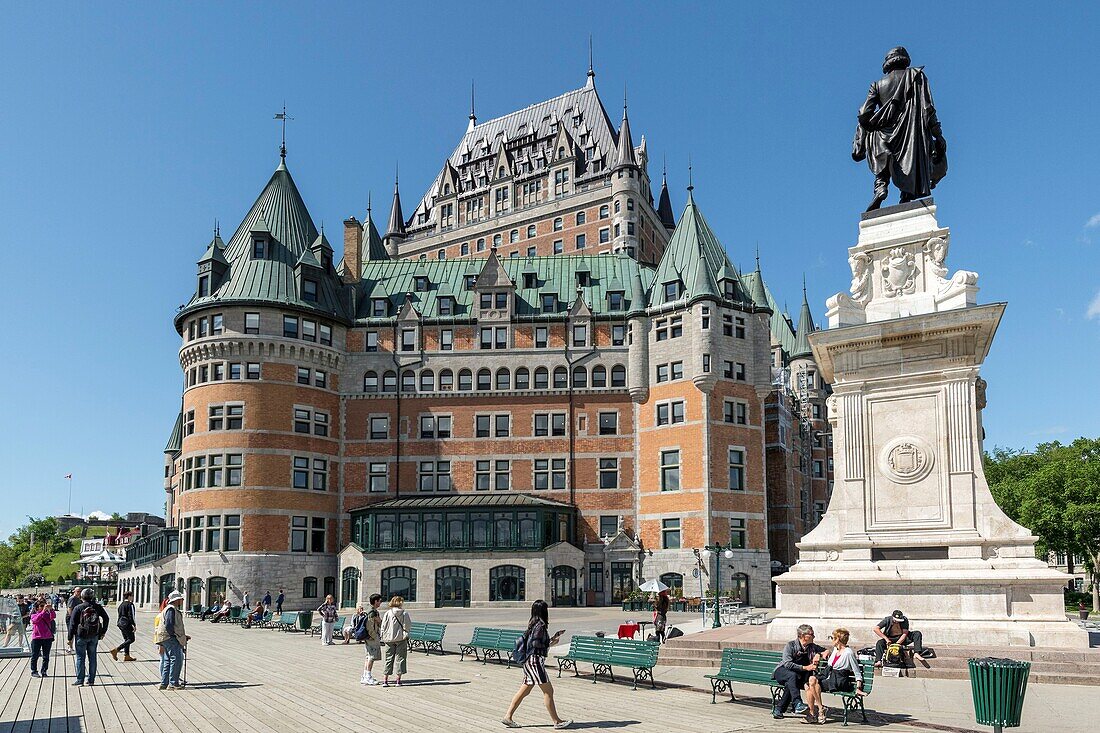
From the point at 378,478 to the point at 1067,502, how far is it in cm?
4496

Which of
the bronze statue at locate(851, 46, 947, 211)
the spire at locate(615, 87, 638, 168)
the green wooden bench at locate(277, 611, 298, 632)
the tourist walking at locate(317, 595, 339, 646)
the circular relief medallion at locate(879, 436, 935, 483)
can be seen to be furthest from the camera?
the spire at locate(615, 87, 638, 168)

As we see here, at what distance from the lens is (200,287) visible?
65.4 m

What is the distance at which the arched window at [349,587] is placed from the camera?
62188mm

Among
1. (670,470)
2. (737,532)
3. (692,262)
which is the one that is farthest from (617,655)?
(692,262)

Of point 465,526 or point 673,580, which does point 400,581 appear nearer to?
point 465,526

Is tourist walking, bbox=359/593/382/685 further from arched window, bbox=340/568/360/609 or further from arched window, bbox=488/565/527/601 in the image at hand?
arched window, bbox=340/568/360/609

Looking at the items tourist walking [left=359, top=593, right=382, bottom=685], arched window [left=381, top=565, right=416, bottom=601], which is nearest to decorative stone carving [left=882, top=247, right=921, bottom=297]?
tourist walking [left=359, top=593, right=382, bottom=685]

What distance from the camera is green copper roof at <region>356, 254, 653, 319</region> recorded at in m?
68.4

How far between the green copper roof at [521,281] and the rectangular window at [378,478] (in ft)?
35.6

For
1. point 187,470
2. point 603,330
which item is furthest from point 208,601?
point 603,330

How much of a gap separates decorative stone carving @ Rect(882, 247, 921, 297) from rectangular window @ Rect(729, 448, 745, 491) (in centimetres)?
4004

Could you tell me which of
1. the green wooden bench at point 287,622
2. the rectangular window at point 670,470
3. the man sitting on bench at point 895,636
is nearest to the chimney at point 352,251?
the rectangular window at point 670,470

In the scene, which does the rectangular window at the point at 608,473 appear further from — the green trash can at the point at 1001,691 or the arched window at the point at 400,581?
Result: the green trash can at the point at 1001,691

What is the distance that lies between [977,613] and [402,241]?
9929 cm
